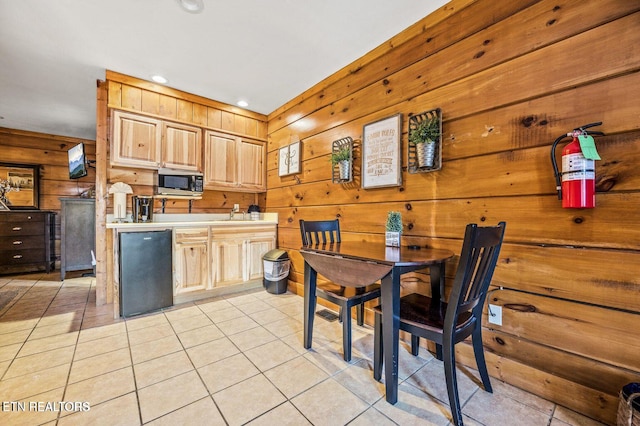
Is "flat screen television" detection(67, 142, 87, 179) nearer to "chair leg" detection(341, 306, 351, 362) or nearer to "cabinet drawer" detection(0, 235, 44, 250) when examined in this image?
"cabinet drawer" detection(0, 235, 44, 250)

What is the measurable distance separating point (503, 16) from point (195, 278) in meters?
3.41

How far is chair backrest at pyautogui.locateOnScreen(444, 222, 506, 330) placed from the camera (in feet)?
3.72

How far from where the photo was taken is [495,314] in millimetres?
1595

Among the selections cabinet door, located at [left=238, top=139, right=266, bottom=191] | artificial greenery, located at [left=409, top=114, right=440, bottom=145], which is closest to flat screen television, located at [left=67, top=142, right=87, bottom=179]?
cabinet door, located at [left=238, top=139, right=266, bottom=191]

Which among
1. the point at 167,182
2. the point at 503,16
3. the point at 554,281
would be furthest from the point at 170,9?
the point at 554,281

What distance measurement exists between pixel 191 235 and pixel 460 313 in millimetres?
2648

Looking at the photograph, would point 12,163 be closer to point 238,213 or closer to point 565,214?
point 238,213

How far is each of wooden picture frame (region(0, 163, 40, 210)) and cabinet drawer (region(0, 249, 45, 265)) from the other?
0.87m

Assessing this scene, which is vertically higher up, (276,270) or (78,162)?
(78,162)

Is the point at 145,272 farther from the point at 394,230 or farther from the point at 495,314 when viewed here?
the point at 495,314

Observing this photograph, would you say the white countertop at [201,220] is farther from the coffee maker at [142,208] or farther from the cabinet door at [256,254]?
the cabinet door at [256,254]

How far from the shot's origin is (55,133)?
15.8 feet

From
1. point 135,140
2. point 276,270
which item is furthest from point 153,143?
point 276,270

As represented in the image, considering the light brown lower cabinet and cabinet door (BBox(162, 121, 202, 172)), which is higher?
cabinet door (BBox(162, 121, 202, 172))
